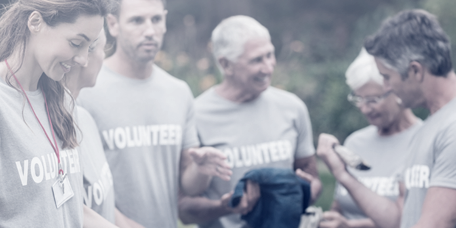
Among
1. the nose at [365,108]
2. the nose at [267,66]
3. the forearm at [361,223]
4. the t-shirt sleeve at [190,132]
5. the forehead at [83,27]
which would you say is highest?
the forehead at [83,27]

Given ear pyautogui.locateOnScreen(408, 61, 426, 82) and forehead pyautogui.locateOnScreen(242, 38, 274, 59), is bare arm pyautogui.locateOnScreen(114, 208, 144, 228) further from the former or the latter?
ear pyautogui.locateOnScreen(408, 61, 426, 82)

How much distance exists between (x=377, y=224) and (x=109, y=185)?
1618 millimetres

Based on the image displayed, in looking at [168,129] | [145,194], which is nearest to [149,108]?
[168,129]

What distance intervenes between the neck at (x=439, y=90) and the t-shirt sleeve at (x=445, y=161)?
0.76 ft

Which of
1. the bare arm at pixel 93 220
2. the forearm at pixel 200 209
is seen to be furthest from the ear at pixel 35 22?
the forearm at pixel 200 209

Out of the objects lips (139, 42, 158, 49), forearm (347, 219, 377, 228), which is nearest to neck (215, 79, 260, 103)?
lips (139, 42, 158, 49)

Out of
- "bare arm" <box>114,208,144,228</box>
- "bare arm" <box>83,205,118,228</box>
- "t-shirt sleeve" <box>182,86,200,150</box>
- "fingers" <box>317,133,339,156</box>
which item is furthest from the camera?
"fingers" <box>317,133,339,156</box>

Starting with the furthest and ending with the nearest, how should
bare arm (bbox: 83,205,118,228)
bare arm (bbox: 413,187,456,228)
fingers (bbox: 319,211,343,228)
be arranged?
fingers (bbox: 319,211,343,228) → bare arm (bbox: 413,187,456,228) → bare arm (bbox: 83,205,118,228)

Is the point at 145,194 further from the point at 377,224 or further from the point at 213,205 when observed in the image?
the point at 377,224

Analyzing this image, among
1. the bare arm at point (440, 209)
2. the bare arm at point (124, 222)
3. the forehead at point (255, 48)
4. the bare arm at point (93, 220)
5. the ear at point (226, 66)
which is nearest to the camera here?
the bare arm at point (93, 220)

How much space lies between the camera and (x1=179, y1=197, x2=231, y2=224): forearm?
9.49 feet

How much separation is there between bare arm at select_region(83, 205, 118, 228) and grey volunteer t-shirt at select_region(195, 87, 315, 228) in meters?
1.25

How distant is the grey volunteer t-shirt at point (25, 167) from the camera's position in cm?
142

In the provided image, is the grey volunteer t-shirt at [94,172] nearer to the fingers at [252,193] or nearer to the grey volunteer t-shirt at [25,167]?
the grey volunteer t-shirt at [25,167]
